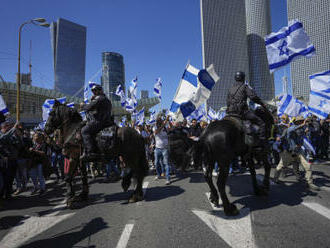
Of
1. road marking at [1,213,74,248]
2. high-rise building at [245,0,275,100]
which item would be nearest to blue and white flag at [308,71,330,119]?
road marking at [1,213,74,248]

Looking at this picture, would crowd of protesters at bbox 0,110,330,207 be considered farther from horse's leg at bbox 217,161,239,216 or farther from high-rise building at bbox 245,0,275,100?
high-rise building at bbox 245,0,275,100

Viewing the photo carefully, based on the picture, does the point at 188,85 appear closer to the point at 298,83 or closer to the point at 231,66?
the point at 298,83

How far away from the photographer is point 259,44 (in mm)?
128375

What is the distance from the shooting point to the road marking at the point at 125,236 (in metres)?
3.02

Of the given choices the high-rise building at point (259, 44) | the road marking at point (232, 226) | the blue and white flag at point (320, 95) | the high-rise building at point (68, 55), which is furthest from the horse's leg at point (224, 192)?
the high-rise building at point (68, 55)

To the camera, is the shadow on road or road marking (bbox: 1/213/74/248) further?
road marking (bbox: 1/213/74/248)

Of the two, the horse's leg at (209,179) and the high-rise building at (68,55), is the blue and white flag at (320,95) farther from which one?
the high-rise building at (68,55)

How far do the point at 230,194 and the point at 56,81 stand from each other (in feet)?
491

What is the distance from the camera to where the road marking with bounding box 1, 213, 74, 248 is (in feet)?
10.9

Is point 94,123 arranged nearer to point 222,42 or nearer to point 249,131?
point 249,131

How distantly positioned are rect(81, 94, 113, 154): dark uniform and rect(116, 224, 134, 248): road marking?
7.13 ft

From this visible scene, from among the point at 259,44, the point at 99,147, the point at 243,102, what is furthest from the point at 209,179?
the point at 259,44

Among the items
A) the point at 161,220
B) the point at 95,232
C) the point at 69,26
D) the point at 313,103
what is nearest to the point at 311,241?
the point at 161,220

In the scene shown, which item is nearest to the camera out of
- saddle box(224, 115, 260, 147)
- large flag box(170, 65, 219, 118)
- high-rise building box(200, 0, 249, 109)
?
saddle box(224, 115, 260, 147)
